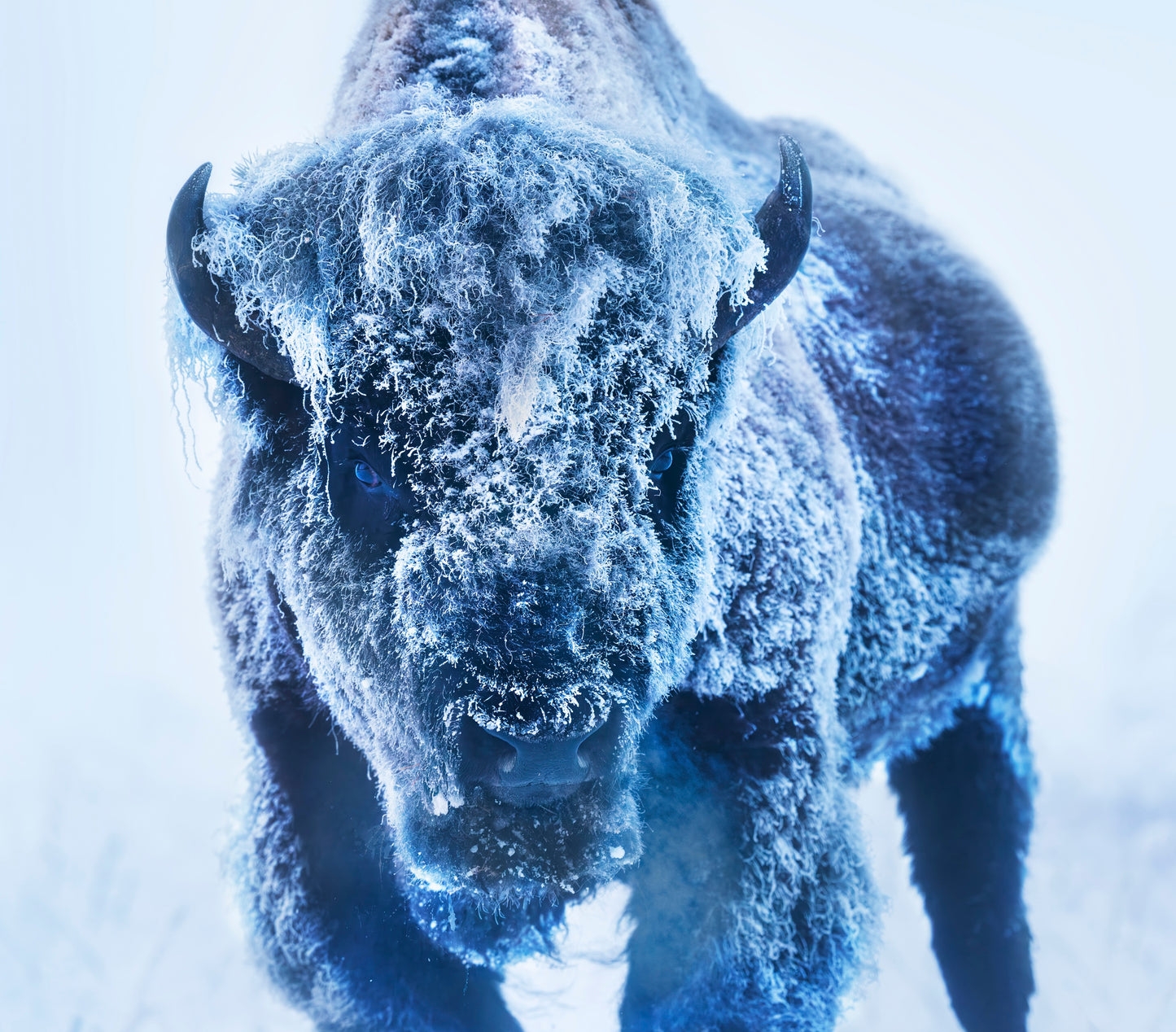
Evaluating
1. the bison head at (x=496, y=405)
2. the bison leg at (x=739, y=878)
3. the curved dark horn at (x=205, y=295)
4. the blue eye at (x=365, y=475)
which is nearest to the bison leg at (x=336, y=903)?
the bison leg at (x=739, y=878)

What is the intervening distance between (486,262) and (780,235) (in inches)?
20.5

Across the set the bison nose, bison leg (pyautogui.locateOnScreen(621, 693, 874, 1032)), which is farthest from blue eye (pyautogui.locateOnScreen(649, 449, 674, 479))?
bison leg (pyautogui.locateOnScreen(621, 693, 874, 1032))

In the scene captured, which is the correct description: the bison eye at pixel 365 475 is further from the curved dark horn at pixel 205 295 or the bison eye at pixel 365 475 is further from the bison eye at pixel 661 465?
the bison eye at pixel 661 465

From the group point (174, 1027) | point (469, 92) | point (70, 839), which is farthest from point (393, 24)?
point (70, 839)

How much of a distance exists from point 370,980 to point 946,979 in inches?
84.4

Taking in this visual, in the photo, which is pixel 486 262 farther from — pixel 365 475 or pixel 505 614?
pixel 505 614

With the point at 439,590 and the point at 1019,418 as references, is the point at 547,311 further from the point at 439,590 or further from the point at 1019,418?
the point at 1019,418

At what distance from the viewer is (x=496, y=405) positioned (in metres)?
1.33

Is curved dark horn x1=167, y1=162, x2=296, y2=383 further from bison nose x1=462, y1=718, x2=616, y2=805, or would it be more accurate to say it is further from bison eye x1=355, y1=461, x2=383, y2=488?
bison nose x1=462, y1=718, x2=616, y2=805

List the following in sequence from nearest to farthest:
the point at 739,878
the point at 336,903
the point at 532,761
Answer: the point at 532,761
the point at 739,878
the point at 336,903

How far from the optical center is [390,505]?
1.46 metres

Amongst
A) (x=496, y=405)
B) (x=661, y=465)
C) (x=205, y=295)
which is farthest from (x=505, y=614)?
(x=205, y=295)

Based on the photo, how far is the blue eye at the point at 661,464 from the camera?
154cm

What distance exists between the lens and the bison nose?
1.27 meters
